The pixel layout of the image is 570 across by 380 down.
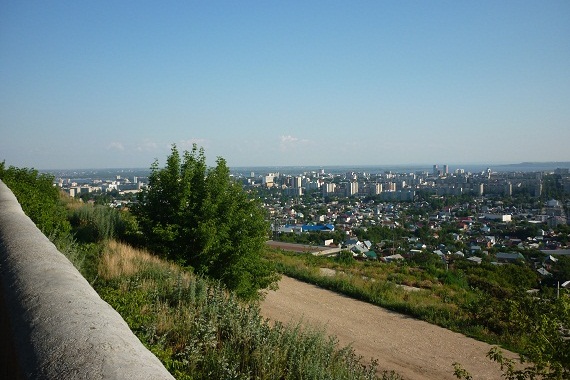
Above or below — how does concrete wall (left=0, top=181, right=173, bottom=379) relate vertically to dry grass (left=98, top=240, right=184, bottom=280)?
above

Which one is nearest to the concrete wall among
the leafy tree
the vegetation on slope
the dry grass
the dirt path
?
the vegetation on slope

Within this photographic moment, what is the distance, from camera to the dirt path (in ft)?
27.1

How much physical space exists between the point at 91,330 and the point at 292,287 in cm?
1229

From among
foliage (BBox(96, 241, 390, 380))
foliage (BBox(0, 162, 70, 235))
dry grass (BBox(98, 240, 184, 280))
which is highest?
foliage (BBox(0, 162, 70, 235))

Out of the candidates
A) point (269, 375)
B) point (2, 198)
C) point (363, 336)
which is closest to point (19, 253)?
point (269, 375)

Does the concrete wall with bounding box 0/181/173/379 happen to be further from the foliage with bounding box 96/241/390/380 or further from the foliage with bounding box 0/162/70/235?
the foliage with bounding box 0/162/70/235

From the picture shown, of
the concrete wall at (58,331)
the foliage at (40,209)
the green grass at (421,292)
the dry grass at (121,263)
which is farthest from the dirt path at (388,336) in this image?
the foliage at (40,209)

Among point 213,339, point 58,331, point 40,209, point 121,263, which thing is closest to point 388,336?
point 121,263

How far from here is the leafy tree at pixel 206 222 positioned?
968 cm

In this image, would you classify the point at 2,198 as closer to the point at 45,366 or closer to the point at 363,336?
the point at 45,366

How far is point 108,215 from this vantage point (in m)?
12.2

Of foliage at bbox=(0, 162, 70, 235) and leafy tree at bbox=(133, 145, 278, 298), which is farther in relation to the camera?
leafy tree at bbox=(133, 145, 278, 298)

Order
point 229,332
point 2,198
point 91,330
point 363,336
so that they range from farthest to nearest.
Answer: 1. point 363,336
2. point 2,198
3. point 229,332
4. point 91,330

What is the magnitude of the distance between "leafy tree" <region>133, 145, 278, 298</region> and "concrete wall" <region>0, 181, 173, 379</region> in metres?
5.79
